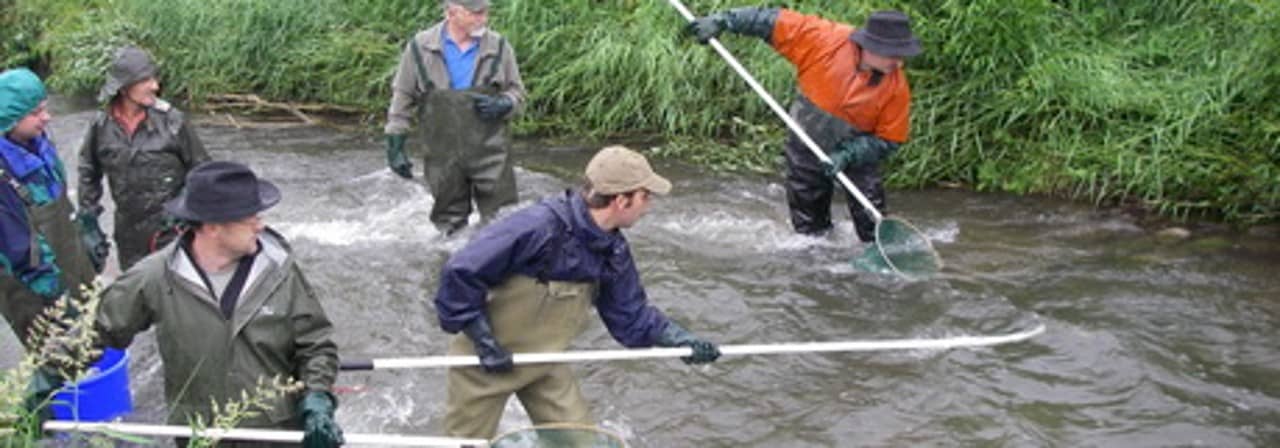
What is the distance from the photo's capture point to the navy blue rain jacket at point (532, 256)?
3861 mm

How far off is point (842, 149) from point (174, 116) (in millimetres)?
3666

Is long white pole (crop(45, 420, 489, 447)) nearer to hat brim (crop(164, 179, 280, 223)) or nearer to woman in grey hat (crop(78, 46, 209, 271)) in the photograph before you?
hat brim (crop(164, 179, 280, 223))

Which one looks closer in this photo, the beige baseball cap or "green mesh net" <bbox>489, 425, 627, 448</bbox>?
"green mesh net" <bbox>489, 425, 627, 448</bbox>

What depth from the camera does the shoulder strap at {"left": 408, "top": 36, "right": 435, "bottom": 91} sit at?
6820 mm

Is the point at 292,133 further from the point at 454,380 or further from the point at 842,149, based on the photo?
the point at 454,380

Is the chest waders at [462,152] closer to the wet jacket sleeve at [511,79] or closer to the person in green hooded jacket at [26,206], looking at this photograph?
the wet jacket sleeve at [511,79]

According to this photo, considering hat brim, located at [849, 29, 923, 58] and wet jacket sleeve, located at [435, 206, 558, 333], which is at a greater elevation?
hat brim, located at [849, 29, 923, 58]

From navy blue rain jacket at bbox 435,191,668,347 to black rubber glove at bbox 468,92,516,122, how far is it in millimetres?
2935

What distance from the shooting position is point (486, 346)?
3.99 m

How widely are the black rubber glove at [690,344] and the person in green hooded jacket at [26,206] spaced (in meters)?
2.42

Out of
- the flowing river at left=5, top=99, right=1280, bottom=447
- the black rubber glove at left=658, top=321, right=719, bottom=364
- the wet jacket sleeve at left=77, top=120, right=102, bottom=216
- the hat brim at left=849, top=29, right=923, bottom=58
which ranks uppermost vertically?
the hat brim at left=849, top=29, right=923, bottom=58

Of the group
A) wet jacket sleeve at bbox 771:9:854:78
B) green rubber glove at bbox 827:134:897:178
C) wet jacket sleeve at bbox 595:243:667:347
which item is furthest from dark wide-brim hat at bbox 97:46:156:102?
green rubber glove at bbox 827:134:897:178

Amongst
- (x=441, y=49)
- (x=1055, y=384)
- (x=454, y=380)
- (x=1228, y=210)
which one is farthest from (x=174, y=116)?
(x=1228, y=210)

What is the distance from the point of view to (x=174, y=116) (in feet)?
18.4
